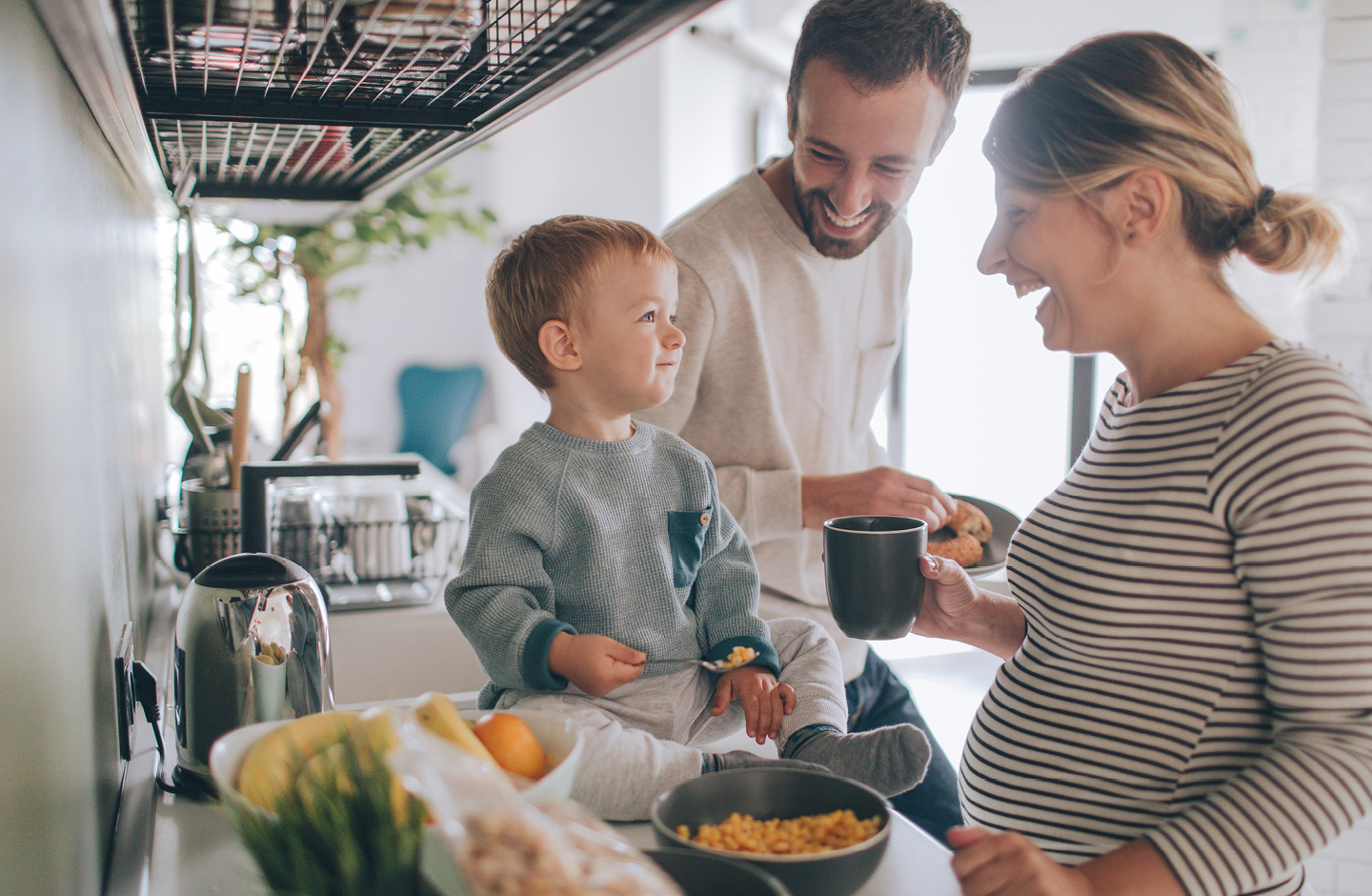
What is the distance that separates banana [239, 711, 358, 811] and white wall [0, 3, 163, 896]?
111 mm

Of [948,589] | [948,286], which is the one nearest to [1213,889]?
[948,589]

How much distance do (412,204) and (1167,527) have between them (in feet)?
8.08

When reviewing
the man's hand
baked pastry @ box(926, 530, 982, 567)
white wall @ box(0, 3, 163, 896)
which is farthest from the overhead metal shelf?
baked pastry @ box(926, 530, 982, 567)

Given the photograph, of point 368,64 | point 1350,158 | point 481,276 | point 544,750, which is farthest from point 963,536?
point 481,276

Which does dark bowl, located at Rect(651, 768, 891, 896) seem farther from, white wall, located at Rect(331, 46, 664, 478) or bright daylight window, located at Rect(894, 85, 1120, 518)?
white wall, located at Rect(331, 46, 664, 478)

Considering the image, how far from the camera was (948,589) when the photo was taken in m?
1.06

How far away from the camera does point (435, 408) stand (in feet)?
19.3

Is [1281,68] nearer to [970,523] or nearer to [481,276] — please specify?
[970,523]

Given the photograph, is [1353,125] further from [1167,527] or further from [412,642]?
[412,642]

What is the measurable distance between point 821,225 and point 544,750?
1.01 metres

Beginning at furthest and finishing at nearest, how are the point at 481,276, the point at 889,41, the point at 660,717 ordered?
1. the point at 481,276
2. the point at 889,41
3. the point at 660,717

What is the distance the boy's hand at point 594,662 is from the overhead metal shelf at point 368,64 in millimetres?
503

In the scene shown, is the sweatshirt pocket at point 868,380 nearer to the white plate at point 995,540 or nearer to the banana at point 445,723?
the white plate at point 995,540

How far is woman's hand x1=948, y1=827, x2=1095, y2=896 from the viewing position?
0.65 metres
